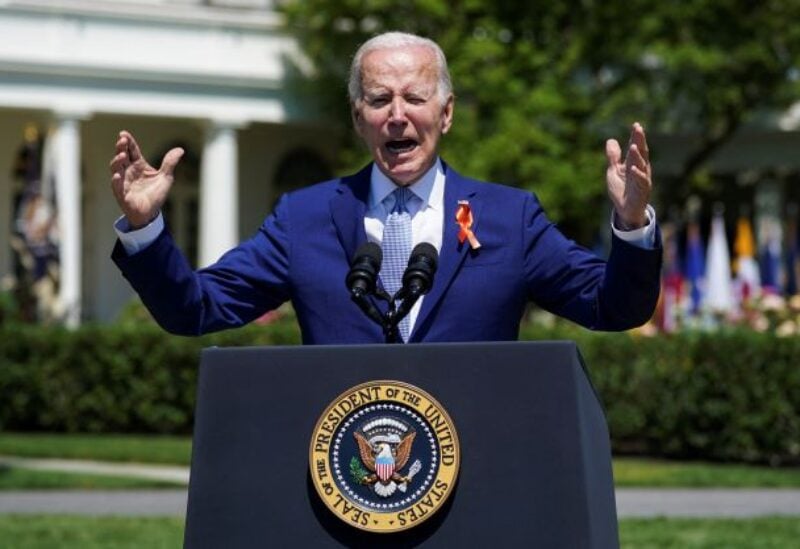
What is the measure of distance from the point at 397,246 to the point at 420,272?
0.35m

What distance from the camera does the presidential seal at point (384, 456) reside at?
3.74 m

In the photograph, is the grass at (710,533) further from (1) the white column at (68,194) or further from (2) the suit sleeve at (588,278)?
(1) the white column at (68,194)

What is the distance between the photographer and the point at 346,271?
441 cm

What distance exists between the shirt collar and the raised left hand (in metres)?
0.50

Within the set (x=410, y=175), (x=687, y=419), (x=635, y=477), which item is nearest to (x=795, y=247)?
(x=687, y=419)

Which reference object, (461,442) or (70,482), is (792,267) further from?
(461,442)

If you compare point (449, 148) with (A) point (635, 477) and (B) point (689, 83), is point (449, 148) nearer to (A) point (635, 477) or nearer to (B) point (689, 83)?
(B) point (689, 83)

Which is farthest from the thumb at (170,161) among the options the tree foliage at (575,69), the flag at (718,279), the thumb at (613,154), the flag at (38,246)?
the tree foliage at (575,69)

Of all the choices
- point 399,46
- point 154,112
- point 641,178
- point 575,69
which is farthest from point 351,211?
point 154,112

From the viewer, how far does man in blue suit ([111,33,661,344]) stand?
13.9 ft

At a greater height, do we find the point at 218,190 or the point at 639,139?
the point at 218,190

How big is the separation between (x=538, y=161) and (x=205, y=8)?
7234 mm

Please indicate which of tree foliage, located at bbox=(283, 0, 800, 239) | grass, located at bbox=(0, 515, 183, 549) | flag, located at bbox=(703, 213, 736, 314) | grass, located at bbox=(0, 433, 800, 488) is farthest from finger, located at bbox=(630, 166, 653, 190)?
tree foliage, located at bbox=(283, 0, 800, 239)

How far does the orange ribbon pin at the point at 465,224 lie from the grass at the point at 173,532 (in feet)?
19.9
